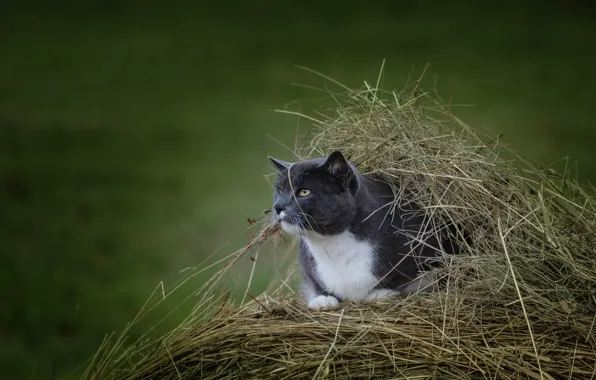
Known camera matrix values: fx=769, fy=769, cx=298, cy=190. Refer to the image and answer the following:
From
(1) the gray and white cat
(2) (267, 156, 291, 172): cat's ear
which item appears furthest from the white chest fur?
(2) (267, 156, 291, 172): cat's ear

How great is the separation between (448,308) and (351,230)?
411mm

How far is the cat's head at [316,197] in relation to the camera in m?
2.46

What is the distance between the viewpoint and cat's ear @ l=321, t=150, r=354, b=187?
2.43 meters

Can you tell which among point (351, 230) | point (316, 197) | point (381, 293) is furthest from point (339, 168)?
point (381, 293)

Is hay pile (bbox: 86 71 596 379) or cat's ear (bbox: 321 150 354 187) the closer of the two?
hay pile (bbox: 86 71 596 379)

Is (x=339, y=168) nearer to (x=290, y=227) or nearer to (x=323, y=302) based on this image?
(x=290, y=227)

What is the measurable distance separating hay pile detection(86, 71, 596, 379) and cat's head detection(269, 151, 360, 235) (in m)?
0.26

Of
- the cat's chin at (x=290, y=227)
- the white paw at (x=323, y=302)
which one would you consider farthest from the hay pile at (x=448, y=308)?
the cat's chin at (x=290, y=227)

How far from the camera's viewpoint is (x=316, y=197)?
2.47 m

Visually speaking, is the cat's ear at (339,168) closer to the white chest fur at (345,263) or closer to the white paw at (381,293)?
the white chest fur at (345,263)

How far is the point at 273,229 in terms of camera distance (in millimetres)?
2732

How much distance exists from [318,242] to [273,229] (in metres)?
0.21

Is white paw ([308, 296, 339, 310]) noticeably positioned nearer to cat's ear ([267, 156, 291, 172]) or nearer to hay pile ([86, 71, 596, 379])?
hay pile ([86, 71, 596, 379])

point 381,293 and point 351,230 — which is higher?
point 351,230
